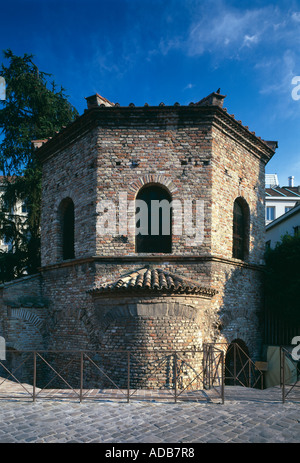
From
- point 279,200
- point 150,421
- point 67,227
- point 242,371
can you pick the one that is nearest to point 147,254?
point 67,227

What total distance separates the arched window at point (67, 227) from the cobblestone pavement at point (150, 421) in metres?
5.10

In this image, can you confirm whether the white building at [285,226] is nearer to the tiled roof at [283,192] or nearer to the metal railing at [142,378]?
the metal railing at [142,378]

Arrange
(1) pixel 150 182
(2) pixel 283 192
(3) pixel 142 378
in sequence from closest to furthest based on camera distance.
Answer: (3) pixel 142 378 → (1) pixel 150 182 → (2) pixel 283 192

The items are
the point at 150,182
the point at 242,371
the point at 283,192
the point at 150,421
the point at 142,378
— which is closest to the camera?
the point at 150,421

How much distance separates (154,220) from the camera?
974 centimetres

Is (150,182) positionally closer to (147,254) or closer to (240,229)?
(147,254)

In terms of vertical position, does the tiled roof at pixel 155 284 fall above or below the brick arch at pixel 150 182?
below

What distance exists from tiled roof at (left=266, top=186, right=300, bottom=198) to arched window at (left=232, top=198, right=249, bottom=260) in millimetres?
27101

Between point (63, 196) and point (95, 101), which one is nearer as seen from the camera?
point (95, 101)

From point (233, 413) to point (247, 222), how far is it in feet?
21.7

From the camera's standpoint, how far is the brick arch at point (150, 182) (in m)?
9.48

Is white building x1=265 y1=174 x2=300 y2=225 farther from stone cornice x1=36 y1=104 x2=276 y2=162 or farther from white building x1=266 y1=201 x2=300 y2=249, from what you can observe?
stone cornice x1=36 y1=104 x2=276 y2=162

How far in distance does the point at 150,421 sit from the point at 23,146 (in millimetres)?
13586

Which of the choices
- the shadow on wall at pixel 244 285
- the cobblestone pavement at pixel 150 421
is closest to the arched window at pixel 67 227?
the shadow on wall at pixel 244 285
